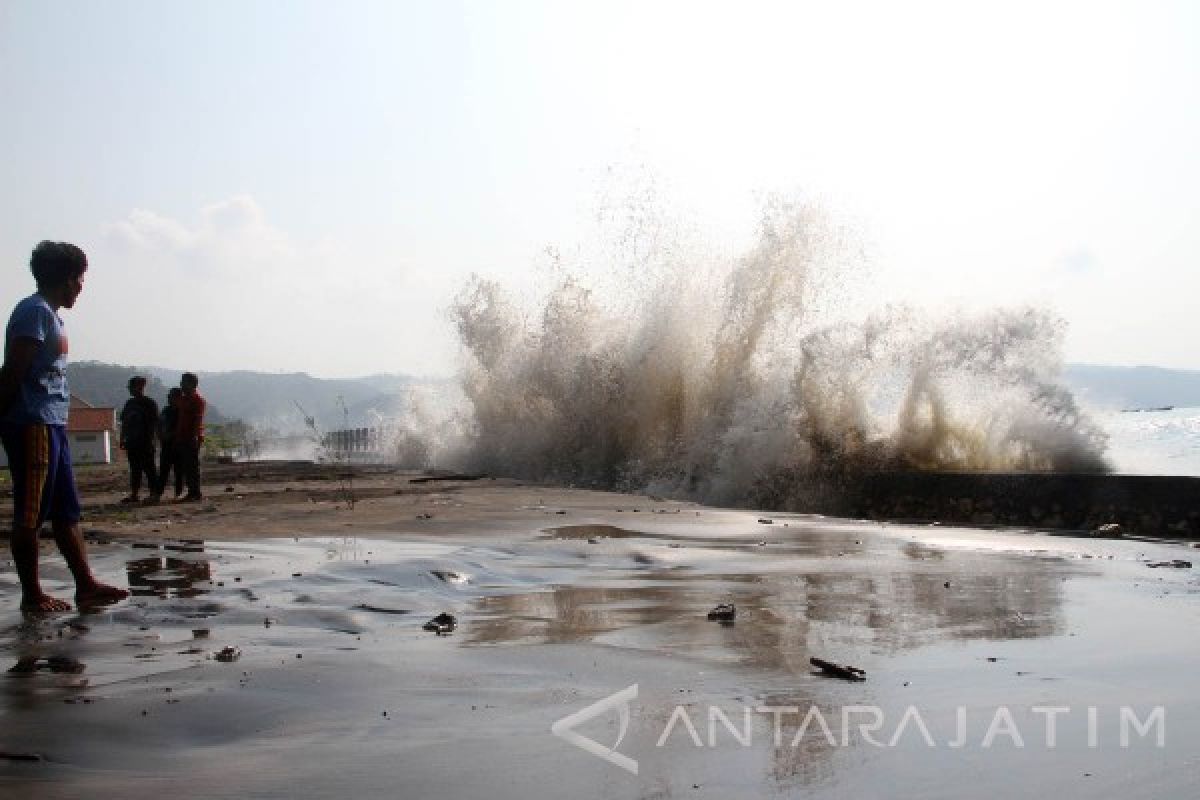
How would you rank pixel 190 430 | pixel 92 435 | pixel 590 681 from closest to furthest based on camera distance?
pixel 590 681 → pixel 190 430 → pixel 92 435

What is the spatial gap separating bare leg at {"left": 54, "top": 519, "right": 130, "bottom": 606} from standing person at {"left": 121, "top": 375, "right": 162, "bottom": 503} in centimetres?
880

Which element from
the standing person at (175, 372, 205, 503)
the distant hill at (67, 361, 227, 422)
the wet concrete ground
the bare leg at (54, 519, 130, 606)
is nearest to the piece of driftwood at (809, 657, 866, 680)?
the wet concrete ground

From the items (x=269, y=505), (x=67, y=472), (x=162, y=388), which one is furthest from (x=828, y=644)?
(x=162, y=388)

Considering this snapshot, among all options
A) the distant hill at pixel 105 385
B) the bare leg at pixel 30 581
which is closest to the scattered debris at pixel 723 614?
the bare leg at pixel 30 581

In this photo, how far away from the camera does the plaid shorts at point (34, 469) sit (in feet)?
18.3

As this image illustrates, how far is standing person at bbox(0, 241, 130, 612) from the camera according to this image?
218 inches

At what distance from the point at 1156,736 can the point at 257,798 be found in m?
2.58

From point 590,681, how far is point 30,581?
2908 mm

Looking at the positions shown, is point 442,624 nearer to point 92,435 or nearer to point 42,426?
point 42,426

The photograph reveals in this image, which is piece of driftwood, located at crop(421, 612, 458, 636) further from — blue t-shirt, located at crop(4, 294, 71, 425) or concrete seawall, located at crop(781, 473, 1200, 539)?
concrete seawall, located at crop(781, 473, 1200, 539)

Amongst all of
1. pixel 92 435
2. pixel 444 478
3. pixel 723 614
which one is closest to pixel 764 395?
pixel 444 478

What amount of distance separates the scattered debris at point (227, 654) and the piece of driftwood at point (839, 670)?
212cm

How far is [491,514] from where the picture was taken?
1116 cm

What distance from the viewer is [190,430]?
46.4ft
